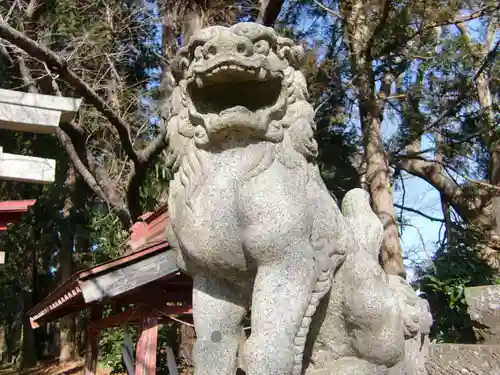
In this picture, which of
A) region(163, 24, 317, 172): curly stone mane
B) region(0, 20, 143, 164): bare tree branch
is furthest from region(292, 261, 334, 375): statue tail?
region(0, 20, 143, 164): bare tree branch

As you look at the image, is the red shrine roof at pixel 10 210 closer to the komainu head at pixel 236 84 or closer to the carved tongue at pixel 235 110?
the komainu head at pixel 236 84

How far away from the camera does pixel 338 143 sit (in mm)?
8703

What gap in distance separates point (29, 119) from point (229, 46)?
342 centimetres

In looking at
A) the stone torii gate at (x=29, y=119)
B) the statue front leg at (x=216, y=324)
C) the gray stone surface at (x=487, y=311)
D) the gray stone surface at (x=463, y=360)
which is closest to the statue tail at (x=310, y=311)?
the statue front leg at (x=216, y=324)

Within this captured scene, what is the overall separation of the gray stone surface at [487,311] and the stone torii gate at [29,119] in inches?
151

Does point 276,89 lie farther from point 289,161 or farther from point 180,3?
point 180,3

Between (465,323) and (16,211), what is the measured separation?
596 cm

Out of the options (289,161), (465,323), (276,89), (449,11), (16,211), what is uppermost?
(449,11)

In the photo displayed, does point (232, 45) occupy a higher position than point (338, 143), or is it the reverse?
point (338, 143)

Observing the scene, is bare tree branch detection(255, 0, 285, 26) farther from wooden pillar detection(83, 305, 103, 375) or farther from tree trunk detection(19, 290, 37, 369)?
tree trunk detection(19, 290, 37, 369)

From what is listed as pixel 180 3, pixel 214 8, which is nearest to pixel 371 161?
pixel 214 8

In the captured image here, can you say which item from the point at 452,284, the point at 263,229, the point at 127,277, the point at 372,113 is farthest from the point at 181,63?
the point at 452,284

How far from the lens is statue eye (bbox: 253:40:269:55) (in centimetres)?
198

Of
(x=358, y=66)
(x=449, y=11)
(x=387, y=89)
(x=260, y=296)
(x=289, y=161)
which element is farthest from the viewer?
(x=387, y=89)
